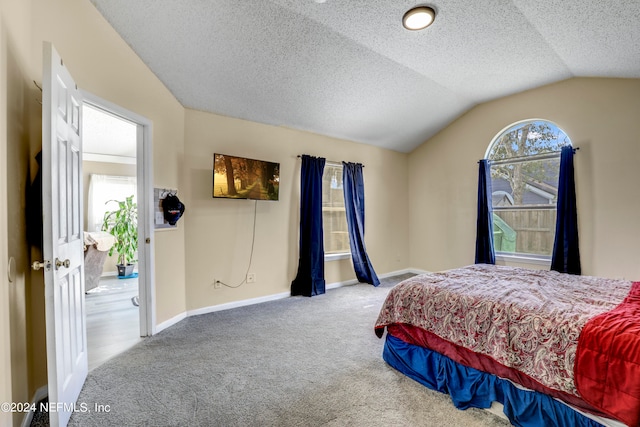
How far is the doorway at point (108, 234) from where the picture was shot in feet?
8.72

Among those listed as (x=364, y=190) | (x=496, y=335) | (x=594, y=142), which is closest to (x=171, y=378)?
(x=496, y=335)

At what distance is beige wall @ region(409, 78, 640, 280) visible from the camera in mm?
3188

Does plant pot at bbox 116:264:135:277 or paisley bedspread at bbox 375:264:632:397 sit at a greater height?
paisley bedspread at bbox 375:264:632:397

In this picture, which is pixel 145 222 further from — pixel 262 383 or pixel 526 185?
pixel 526 185

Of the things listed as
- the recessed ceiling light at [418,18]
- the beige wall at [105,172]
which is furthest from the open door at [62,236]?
the beige wall at [105,172]

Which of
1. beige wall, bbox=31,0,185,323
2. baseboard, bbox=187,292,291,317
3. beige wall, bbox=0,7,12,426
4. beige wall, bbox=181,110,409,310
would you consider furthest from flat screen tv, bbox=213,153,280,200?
beige wall, bbox=0,7,12,426

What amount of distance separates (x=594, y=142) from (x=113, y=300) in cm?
646

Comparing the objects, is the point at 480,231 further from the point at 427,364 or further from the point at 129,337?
the point at 129,337

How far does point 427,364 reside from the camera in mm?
1969

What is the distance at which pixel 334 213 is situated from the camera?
15.3 feet

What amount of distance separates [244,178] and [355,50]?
73.6 inches

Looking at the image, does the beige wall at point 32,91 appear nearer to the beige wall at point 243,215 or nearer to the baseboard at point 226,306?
the beige wall at point 243,215

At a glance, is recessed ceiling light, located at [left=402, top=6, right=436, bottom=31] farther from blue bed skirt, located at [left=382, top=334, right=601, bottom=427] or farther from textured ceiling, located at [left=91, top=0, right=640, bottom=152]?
blue bed skirt, located at [left=382, top=334, right=601, bottom=427]

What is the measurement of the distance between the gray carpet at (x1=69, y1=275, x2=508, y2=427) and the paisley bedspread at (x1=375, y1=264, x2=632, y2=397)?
41 cm
